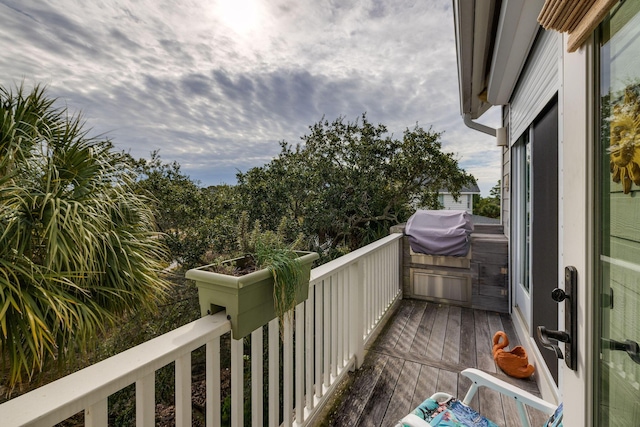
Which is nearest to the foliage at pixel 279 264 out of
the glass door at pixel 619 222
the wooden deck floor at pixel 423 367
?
the glass door at pixel 619 222

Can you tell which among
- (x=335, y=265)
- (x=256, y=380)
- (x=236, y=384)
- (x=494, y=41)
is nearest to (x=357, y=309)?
(x=335, y=265)

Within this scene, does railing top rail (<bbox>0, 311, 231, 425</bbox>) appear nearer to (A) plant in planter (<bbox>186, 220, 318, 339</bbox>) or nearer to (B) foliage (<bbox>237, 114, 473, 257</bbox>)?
(A) plant in planter (<bbox>186, 220, 318, 339</bbox>)

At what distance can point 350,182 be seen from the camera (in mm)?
6199

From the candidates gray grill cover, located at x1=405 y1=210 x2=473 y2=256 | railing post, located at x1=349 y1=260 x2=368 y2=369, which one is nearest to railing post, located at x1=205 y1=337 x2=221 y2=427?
railing post, located at x1=349 y1=260 x2=368 y2=369

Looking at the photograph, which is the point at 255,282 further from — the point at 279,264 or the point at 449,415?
the point at 449,415

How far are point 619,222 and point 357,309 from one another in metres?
1.87

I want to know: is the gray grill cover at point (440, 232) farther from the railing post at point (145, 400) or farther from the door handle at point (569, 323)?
the railing post at point (145, 400)

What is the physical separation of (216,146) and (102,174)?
600 centimetres

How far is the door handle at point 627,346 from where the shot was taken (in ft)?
2.04

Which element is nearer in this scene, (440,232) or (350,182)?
(440,232)

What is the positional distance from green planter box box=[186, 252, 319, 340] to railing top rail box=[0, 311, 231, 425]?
0.14 meters

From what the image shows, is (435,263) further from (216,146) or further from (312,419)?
(216,146)

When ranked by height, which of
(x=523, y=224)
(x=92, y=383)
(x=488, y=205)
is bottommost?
(x=92, y=383)

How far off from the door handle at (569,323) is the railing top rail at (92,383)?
42.3 inches
